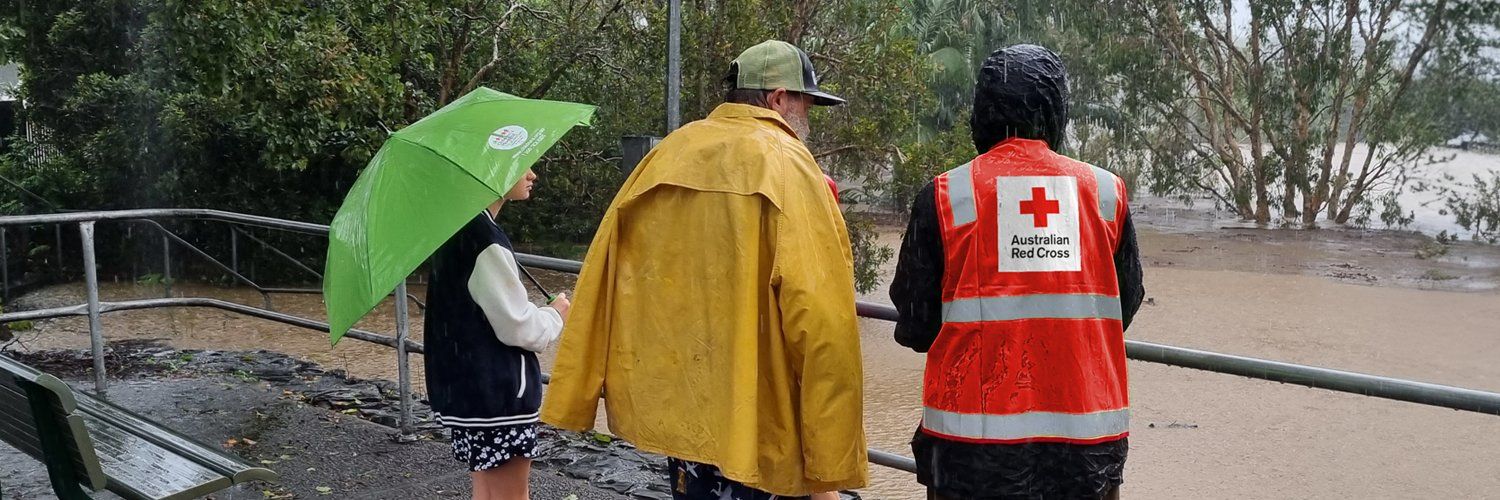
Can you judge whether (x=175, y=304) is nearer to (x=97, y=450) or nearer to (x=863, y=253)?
(x=97, y=450)

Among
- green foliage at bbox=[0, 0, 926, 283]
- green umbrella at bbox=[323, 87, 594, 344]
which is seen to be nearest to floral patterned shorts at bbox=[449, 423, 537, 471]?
green umbrella at bbox=[323, 87, 594, 344]

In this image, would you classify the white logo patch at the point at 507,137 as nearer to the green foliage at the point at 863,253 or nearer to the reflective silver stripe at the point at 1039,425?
the reflective silver stripe at the point at 1039,425

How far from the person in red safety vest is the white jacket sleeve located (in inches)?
44.1

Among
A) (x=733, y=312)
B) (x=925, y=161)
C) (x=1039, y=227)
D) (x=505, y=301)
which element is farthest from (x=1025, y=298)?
(x=925, y=161)

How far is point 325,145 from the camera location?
1465 centimetres

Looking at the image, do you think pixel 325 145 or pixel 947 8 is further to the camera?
pixel 947 8

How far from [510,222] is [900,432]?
9137mm

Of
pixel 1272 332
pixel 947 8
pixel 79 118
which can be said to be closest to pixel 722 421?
pixel 79 118

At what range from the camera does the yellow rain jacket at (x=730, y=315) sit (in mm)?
2262

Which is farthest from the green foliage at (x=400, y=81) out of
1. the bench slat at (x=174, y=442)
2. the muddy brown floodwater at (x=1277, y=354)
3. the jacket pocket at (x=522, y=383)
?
the jacket pocket at (x=522, y=383)

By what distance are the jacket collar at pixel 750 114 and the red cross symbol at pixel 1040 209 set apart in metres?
0.54

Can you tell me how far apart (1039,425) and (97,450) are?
2.27 m

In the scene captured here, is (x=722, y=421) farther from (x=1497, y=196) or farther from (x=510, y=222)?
(x=1497, y=196)

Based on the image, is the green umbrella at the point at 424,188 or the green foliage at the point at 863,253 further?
the green foliage at the point at 863,253
